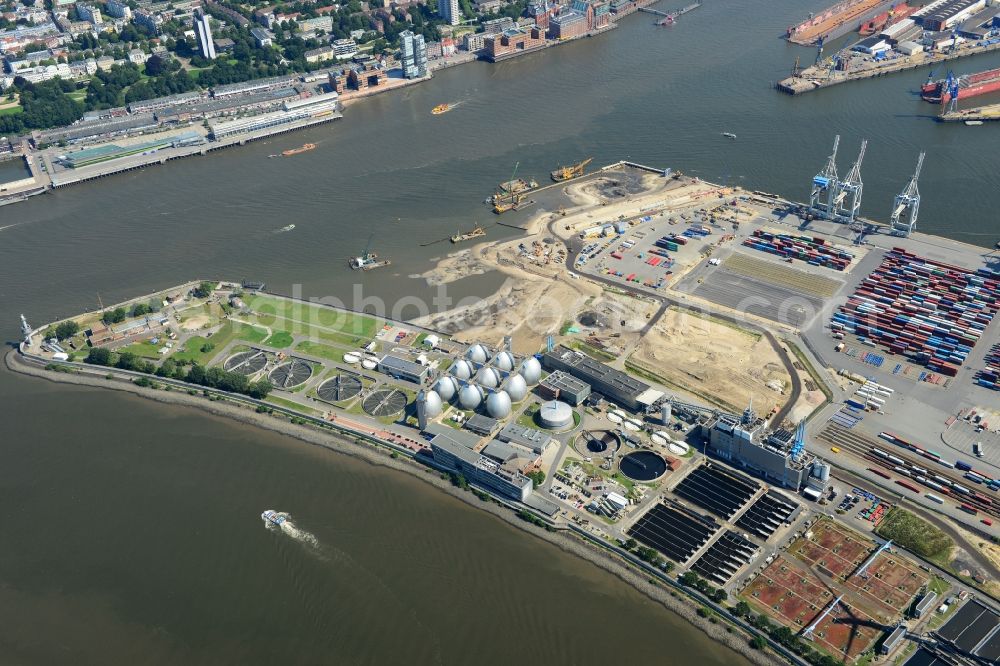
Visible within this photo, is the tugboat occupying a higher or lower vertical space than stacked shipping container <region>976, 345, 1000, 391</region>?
higher

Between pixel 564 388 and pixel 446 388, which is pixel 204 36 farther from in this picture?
pixel 564 388

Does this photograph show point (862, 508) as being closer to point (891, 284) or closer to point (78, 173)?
point (891, 284)

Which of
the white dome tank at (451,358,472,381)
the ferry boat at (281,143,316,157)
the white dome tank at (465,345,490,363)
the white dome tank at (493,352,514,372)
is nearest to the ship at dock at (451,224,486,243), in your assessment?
the white dome tank at (465,345,490,363)

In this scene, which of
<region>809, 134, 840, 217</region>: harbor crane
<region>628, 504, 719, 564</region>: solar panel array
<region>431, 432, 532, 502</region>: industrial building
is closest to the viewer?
<region>628, 504, 719, 564</region>: solar panel array

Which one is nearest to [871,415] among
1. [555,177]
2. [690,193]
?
[690,193]

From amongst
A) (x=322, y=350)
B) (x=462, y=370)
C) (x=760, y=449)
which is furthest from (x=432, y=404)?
(x=760, y=449)

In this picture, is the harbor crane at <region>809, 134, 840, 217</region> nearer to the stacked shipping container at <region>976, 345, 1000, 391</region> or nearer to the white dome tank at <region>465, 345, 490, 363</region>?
the stacked shipping container at <region>976, 345, 1000, 391</region>
